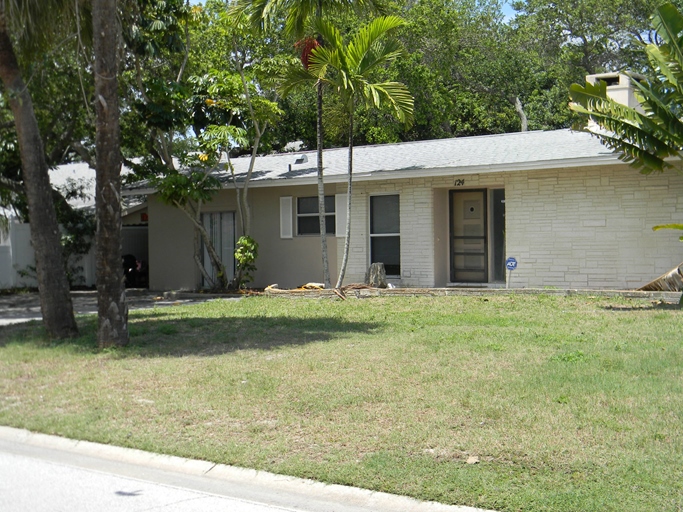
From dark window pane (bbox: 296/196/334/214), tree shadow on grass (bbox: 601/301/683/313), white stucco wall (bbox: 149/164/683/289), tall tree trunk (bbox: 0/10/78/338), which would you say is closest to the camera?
tall tree trunk (bbox: 0/10/78/338)

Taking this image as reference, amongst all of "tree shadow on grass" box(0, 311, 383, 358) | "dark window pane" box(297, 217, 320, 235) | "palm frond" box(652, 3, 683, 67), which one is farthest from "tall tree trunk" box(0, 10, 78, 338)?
"palm frond" box(652, 3, 683, 67)

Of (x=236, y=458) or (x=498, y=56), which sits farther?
→ (x=498, y=56)

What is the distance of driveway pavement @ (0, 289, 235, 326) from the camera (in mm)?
18017

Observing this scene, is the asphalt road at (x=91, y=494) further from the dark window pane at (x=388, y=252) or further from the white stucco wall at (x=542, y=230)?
the dark window pane at (x=388, y=252)

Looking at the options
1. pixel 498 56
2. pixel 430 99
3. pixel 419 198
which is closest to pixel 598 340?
pixel 419 198

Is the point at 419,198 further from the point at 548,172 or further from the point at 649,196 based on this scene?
the point at 649,196

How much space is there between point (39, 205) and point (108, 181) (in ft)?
5.76

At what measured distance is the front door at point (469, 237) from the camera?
19.7 metres

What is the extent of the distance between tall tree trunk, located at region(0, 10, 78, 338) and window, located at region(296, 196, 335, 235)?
8.91 m

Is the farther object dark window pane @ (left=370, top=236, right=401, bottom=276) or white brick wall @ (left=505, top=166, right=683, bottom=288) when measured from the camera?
dark window pane @ (left=370, top=236, right=401, bottom=276)

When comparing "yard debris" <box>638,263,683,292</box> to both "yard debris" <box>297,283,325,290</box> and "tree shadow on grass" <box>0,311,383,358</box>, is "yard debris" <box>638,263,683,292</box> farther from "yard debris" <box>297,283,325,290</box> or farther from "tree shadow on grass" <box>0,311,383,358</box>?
"yard debris" <box>297,283,325,290</box>

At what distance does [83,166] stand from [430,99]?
14665 millimetres

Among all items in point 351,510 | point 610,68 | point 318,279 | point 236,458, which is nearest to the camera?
point 351,510

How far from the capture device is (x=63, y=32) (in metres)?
14.3
